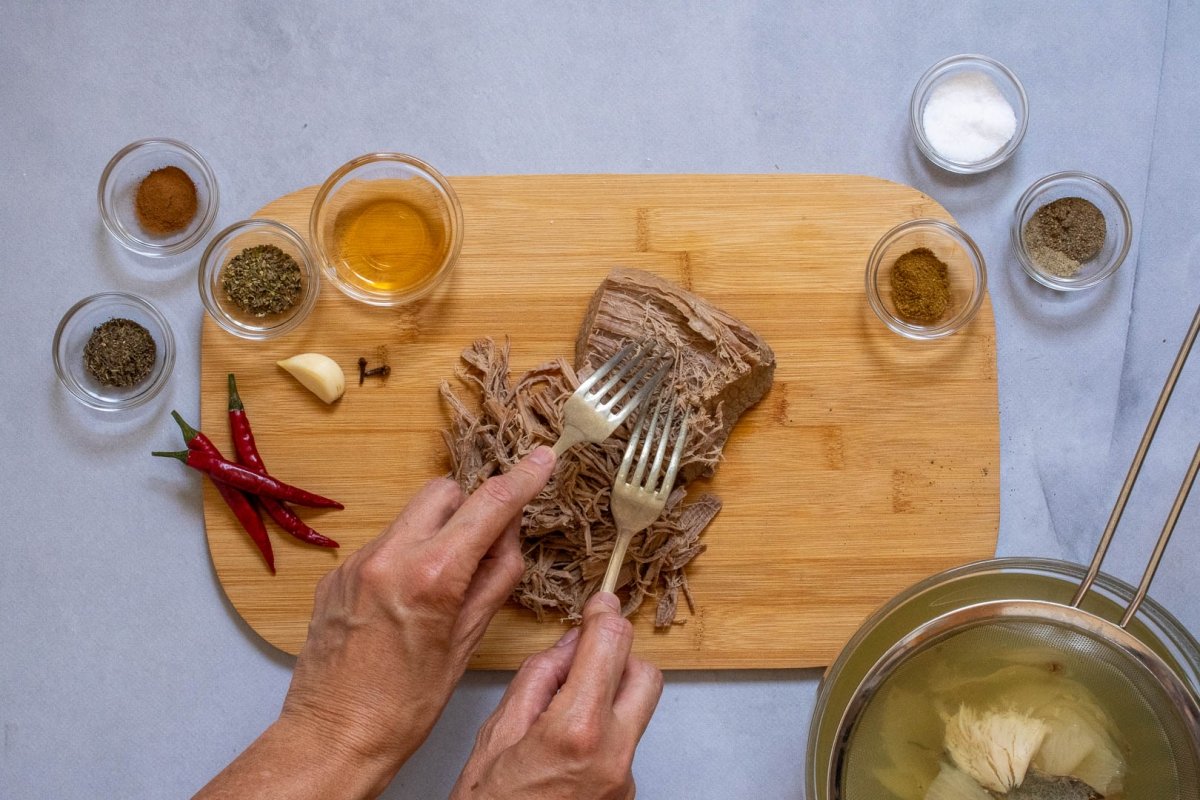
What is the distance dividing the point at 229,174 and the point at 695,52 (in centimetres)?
182

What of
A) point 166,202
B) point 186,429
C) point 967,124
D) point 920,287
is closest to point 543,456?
point 186,429

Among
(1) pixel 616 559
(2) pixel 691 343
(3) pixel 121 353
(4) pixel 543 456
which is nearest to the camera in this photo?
(4) pixel 543 456

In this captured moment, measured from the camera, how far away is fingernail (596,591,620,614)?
266cm

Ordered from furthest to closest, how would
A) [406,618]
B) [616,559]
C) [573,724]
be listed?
[616,559]
[406,618]
[573,724]

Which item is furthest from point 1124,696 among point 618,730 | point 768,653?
point 618,730

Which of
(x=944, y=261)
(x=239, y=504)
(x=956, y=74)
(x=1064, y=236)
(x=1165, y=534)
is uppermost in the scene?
(x=956, y=74)

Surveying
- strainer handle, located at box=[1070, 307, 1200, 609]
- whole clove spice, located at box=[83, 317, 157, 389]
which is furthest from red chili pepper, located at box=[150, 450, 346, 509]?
strainer handle, located at box=[1070, 307, 1200, 609]

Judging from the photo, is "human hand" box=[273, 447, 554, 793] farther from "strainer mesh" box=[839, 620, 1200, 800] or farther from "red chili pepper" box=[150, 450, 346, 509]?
"strainer mesh" box=[839, 620, 1200, 800]

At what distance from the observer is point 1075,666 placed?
256cm

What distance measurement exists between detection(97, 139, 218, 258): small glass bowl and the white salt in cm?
270

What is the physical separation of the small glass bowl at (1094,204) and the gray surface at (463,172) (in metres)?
0.07

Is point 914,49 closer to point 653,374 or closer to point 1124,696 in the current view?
point 653,374

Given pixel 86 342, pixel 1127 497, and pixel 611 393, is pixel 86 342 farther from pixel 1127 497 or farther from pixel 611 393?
pixel 1127 497

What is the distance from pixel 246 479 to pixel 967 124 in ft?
9.60
